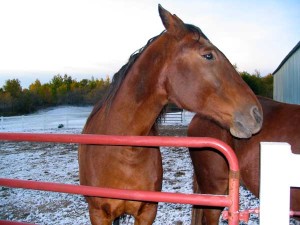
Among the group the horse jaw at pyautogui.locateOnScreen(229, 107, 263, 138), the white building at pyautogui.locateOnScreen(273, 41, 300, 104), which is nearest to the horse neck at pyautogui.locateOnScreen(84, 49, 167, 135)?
the horse jaw at pyautogui.locateOnScreen(229, 107, 263, 138)

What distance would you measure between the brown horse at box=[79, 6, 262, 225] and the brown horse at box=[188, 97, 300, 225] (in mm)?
941

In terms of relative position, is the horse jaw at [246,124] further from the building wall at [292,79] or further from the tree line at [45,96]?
the tree line at [45,96]

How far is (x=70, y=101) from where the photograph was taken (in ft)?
170

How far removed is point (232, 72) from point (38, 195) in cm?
486

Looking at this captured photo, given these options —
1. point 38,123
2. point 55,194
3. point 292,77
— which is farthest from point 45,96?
point 55,194

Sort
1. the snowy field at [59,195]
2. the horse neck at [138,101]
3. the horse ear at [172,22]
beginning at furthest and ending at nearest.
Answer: the snowy field at [59,195] → the horse neck at [138,101] → the horse ear at [172,22]

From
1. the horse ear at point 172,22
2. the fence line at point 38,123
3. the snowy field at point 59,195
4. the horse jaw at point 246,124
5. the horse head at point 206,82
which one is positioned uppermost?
the horse ear at point 172,22

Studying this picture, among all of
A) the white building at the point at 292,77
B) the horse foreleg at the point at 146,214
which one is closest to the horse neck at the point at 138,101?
the horse foreleg at the point at 146,214

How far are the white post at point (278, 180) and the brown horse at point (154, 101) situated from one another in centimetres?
73

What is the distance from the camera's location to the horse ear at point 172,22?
212 cm

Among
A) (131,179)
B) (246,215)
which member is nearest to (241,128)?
(246,215)

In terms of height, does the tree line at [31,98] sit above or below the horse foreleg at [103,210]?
above

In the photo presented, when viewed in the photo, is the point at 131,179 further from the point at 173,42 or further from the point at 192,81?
the point at 173,42

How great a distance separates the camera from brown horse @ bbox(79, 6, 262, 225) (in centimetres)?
199
